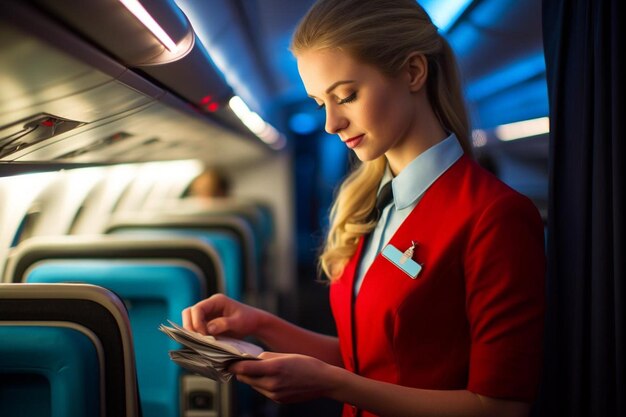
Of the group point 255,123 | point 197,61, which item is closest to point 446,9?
point 197,61

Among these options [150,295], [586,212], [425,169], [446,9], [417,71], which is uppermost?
[446,9]

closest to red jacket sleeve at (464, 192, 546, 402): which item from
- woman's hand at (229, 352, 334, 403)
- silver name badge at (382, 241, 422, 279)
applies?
silver name badge at (382, 241, 422, 279)

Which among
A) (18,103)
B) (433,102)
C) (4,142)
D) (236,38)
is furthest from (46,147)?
(236,38)

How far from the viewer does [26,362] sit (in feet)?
4.77

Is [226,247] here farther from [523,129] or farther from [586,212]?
[523,129]

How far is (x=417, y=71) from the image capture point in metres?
1.53

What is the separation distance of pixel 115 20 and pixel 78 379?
88 cm

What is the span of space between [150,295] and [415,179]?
1.56 metres

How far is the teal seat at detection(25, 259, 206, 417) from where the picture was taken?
2508mm

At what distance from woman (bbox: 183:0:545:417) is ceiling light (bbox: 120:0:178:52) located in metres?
0.35

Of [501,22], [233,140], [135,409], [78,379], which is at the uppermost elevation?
[501,22]

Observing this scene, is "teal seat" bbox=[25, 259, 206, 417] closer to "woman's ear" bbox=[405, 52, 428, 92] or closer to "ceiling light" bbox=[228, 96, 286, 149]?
"ceiling light" bbox=[228, 96, 286, 149]

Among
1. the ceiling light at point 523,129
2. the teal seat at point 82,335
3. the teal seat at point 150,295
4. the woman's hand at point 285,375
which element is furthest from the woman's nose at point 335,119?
the ceiling light at point 523,129

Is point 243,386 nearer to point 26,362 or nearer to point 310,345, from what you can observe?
point 310,345
